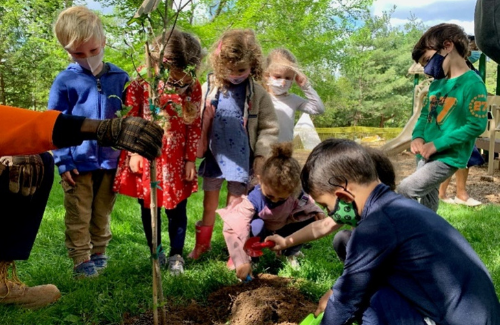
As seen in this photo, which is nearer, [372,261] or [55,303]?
[372,261]

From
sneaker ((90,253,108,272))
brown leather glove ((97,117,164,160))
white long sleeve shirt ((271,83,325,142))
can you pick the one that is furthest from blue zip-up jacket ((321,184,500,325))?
white long sleeve shirt ((271,83,325,142))

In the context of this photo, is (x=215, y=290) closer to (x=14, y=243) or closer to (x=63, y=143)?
(x=14, y=243)

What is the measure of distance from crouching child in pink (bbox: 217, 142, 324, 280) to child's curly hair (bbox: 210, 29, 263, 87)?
68cm

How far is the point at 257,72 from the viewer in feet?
11.4

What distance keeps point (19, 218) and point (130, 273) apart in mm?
814

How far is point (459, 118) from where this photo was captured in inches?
138

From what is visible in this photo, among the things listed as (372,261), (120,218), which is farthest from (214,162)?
(372,261)

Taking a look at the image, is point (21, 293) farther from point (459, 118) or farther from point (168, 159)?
point (459, 118)

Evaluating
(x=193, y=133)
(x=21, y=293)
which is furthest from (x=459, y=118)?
(x=21, y=293)

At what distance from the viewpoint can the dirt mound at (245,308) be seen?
2.42 meters

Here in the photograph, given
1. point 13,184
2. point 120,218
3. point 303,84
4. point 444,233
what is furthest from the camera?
point 120,218

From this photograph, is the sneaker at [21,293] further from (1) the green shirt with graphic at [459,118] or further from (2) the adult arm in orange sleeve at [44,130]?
(1) the green shirt with graphic at [459,118]

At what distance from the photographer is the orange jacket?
6.57 feet

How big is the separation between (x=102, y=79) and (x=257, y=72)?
3.54 ft
